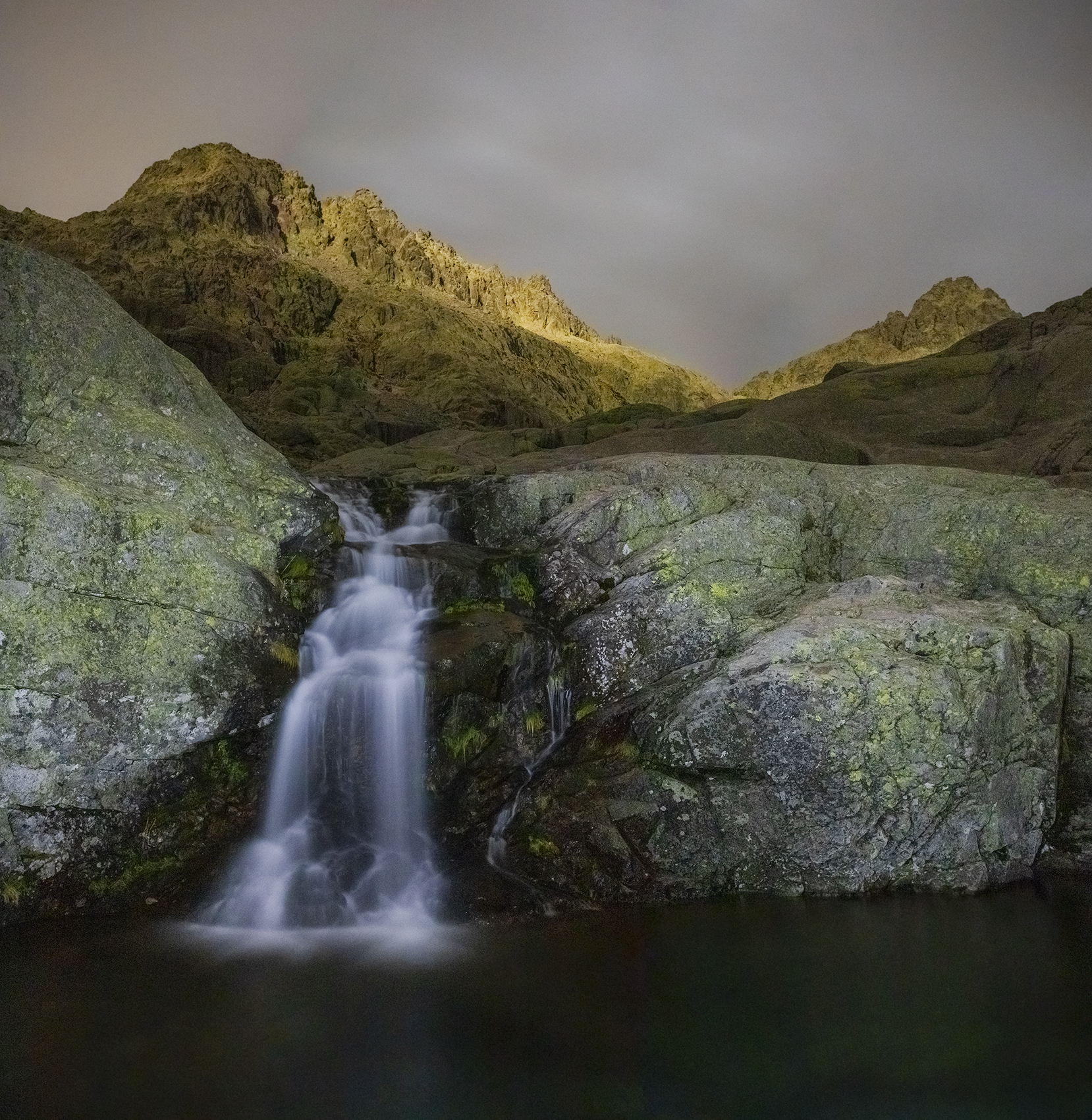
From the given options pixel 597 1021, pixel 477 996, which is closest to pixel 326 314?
pixel 477 996

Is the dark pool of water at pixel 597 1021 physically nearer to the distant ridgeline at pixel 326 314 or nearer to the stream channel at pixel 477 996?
the stream channel at pixel 477 996

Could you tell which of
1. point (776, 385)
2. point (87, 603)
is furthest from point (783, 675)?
point (776, 385)

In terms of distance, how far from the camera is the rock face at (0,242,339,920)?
490 inches

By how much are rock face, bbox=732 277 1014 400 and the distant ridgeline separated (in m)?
25.7

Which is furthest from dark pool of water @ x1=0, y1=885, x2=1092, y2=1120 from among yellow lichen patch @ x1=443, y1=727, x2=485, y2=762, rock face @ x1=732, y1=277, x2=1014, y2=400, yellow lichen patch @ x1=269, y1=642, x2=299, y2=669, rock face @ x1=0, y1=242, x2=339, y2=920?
rock face @ x1=732, y1=277, x2=1014, y2=400

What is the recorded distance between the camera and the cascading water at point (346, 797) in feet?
42.5

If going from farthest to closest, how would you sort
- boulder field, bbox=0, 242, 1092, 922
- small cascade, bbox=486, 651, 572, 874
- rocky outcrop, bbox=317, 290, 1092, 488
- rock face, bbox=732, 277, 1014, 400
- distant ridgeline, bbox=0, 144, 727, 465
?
rock face, bbox=732, 277, 1014, 400 → distant ridgeline, bbox=0, 144, 727, 465 → rocky outcrop, bbox=317, 290, 1092, 488 → small cascade, bbox=486, 651, 572, 874 → boulder field, bbox=0, 242, 1092, 922

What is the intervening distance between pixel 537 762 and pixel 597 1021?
18.2 ft

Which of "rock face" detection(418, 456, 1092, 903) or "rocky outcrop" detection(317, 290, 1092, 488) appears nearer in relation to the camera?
"rock face" detection(418, 456, 1092, 903)

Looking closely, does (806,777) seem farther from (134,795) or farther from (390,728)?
(134,795)

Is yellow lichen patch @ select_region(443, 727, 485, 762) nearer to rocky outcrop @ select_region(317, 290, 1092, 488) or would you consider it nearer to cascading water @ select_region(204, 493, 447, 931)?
cascading water @ select_region(204, 493, 447, 931)

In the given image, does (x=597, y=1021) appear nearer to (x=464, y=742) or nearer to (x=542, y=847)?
(x=542, y=847)

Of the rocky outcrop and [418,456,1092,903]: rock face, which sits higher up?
the rocky outcrop

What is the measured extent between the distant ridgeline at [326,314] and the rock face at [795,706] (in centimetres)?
3175
